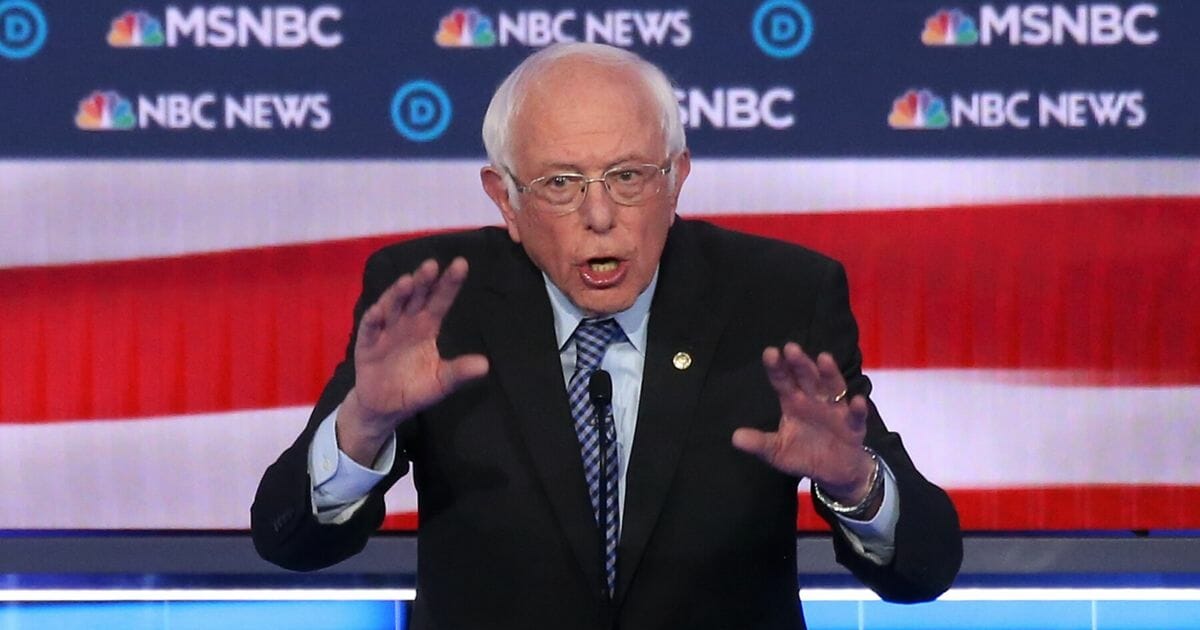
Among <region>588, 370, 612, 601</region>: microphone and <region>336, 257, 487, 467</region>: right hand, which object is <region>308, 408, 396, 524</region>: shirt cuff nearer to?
<region>336, 257, 487, 467</region>: right hand

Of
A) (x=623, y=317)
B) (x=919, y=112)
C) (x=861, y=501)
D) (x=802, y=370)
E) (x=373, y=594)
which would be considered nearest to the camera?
(x=802, y=370)

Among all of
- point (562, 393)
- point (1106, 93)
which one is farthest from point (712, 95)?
point (562, 393)

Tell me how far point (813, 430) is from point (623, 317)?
428mm

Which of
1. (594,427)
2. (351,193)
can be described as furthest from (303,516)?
(351,193)

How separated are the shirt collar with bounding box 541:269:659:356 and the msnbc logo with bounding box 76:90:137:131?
4.45ft

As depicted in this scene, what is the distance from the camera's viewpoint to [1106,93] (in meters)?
3.09

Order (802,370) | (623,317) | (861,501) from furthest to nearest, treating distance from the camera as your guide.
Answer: (623,317), (861,501), (802,370)

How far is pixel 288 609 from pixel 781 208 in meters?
1.26

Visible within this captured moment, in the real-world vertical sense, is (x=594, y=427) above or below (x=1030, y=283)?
below

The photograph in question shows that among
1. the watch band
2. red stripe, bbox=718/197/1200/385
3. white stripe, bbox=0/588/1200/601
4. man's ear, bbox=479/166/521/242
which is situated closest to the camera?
the watch band

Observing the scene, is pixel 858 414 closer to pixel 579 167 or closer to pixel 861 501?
pixel 861 501

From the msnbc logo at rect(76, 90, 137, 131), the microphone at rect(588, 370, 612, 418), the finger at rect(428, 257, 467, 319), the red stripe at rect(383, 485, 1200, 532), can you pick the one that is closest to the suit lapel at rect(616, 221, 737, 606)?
the microphone at rect(588, 370, 612, 418)

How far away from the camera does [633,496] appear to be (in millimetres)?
1920

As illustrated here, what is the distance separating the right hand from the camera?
1.71 m
